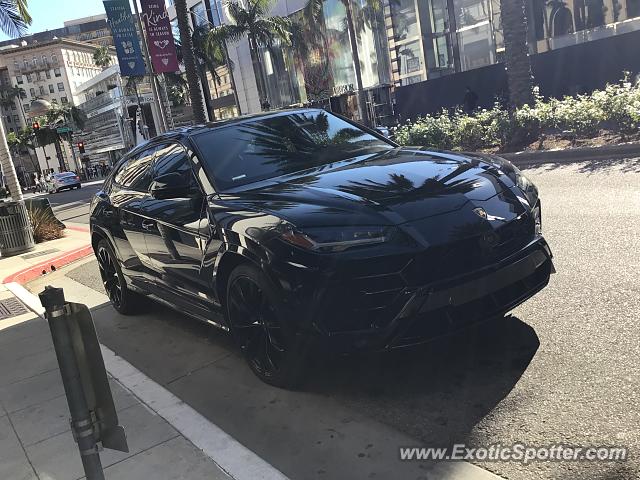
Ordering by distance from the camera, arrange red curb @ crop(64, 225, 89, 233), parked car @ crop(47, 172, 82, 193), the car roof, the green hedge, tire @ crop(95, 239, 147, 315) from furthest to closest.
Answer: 1. parked car @ crop(47, 172, 82, 193)
2. red curb @ crop(64, 225, 89, 233)
3. the green hedge
4. tire @ crop(95, 239, 147, 315)
5. the car roof

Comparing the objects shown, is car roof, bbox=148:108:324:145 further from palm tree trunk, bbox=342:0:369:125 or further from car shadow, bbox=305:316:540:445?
palm tree trunk, bbox=342:0:369:125

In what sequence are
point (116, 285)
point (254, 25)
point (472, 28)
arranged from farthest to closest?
point (254, 25)
point (472, 28)
point (116, 285)

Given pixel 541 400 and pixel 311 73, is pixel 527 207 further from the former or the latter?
pixel 311 73

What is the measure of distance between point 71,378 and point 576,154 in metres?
11.4

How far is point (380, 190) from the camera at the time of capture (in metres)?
3.59

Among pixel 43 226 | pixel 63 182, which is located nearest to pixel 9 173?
pixel 43 226

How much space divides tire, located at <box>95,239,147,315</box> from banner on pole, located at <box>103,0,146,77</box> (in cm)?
1841

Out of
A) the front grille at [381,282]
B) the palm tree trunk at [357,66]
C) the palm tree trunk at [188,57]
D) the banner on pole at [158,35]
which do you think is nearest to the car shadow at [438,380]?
the front grille at [381,282]

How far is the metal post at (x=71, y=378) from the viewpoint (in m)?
2.09

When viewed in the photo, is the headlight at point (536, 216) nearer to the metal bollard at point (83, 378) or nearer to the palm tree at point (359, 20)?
the metal bollard at point (83, 378)

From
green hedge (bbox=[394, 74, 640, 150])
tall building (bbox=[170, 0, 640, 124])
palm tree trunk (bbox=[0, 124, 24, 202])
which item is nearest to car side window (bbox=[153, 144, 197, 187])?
palm tree trunk (bbox=[0, 124, 24, 202])

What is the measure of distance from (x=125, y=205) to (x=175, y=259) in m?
1.17

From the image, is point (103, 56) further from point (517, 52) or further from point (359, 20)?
point (517, 52)

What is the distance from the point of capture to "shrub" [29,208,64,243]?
1323 centimetres
